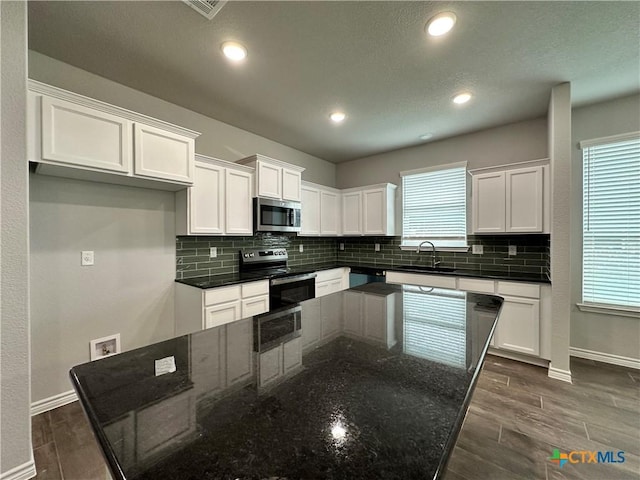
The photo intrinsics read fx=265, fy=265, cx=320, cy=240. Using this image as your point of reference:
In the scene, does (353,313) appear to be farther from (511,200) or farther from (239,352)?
(511,200)

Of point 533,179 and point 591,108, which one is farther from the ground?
point 591,108

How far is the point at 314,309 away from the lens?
151 cm

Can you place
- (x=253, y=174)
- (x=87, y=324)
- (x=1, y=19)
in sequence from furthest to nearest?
(x=253, y=174) → (x=87, y=324) → (x=1, y=19)

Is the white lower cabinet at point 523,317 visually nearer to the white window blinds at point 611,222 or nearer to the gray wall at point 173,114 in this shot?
Result: the white window blinds at point 611,222

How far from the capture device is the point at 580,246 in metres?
3.03

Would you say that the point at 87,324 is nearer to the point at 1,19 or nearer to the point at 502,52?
the point at 1,19

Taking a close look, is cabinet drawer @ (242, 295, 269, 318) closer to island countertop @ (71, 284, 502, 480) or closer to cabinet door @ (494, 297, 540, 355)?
island countertop @ (71, 284, 502, 480)

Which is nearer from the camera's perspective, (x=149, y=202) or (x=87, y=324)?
(x=87, y=324)

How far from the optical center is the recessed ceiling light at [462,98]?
8.75ft

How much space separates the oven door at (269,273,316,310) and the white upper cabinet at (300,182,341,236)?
2.63 ft

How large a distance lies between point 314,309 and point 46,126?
2.17 meters

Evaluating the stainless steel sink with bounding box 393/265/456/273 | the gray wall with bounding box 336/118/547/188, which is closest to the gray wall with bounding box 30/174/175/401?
the stainless steel sink with bounding box 393/265/456/273

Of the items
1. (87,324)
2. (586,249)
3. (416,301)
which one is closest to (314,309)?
(416,301)

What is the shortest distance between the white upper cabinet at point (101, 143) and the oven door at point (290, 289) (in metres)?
1.45
